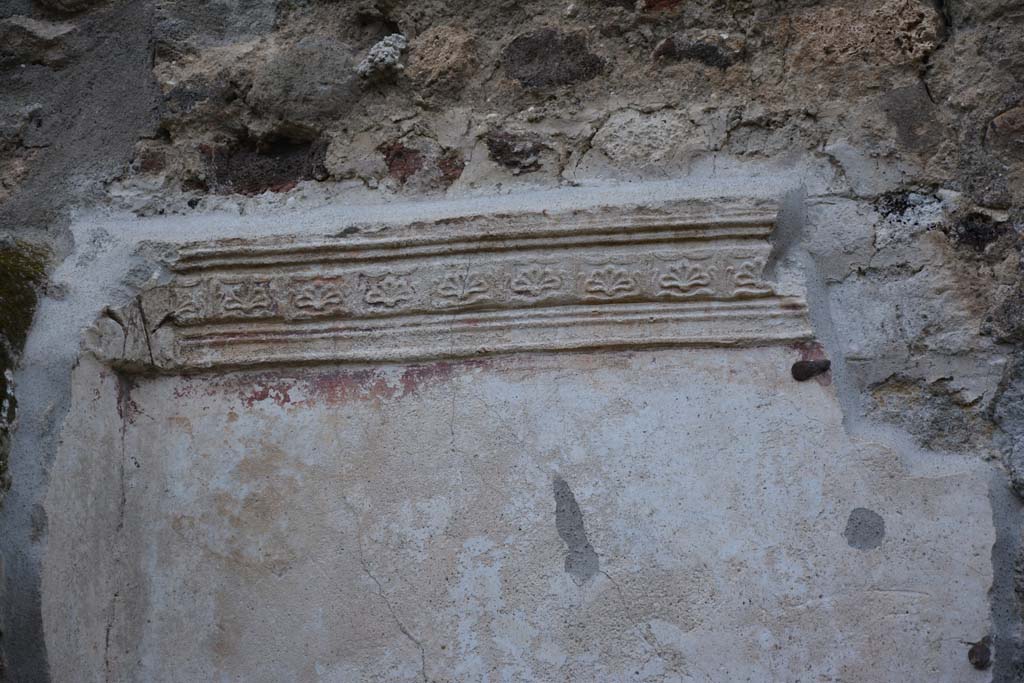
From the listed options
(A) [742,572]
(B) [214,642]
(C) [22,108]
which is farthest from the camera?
(C) [22,108]

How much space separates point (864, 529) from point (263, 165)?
1341 millimetres

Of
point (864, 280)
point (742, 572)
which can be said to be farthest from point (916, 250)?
point (742, 572)

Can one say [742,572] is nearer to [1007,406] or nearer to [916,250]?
[1007,406]

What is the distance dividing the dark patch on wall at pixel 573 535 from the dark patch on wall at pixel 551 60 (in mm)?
789

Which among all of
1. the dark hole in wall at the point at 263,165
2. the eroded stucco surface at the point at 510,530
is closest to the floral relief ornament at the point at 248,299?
the eroded stucco surface at the point at 510,530

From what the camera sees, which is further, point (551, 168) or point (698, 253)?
point (551, 168)

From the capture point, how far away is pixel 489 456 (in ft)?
6.44

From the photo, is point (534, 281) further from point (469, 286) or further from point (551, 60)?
point (551, 60)

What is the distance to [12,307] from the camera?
77.5 inches

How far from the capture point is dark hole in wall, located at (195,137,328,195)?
2.24m

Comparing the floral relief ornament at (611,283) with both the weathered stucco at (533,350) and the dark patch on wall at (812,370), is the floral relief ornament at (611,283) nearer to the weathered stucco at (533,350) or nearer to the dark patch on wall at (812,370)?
the weathered stucco at (533,350)

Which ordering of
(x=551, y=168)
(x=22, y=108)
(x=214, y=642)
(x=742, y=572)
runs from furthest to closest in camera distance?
(x=22, y=108) → (x=551, y=168) → (x=214, y=642) → (x=742, y=572)

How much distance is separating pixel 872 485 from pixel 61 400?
1377mm

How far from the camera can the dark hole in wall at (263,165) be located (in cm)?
224
